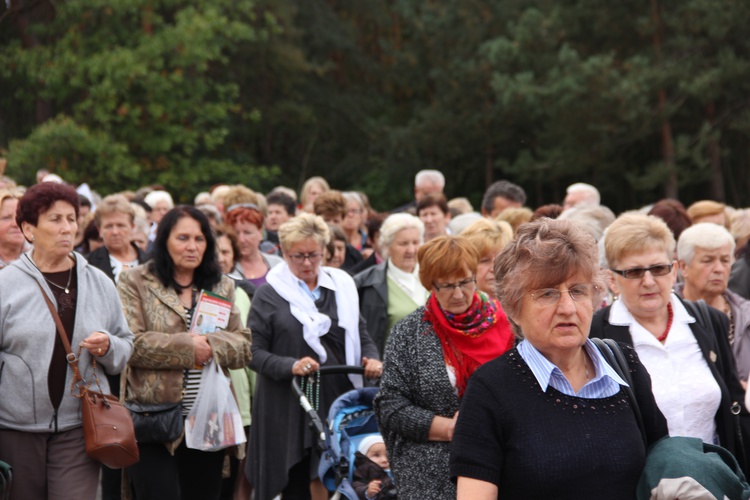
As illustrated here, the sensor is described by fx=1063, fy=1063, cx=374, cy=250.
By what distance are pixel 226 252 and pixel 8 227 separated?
204 centimetres

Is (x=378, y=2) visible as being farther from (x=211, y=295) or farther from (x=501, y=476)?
(x=501, y=476)

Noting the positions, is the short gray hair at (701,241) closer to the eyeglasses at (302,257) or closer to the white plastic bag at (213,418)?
the eyeglasses at (302,257)

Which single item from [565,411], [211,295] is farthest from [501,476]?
[211,295]

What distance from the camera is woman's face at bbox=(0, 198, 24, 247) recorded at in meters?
6.64

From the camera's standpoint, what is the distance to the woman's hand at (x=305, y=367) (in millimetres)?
6250

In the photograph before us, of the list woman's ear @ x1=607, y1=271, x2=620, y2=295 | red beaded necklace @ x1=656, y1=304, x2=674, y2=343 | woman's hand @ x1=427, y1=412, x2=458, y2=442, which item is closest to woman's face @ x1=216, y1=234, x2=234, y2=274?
woman's ear @ x1=607, y1=271, x2=620, y2=295

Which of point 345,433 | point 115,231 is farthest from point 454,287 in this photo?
point 115,231

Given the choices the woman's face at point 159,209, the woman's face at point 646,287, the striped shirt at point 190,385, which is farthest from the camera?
the woman's face at point 159,209

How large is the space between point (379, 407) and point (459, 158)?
1207 inches

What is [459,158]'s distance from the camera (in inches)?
1379

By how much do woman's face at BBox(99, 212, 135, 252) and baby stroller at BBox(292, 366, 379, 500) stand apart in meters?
3.16

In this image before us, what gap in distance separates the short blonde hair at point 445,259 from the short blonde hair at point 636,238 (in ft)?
2.13

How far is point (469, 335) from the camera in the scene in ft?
15.9

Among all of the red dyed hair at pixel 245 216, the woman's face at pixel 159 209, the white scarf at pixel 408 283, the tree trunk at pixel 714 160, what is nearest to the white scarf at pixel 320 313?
the white scarf at pixel 408 283
